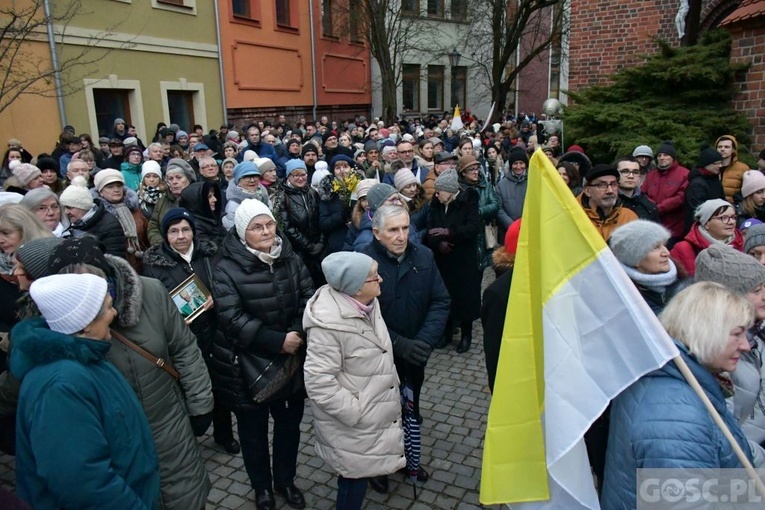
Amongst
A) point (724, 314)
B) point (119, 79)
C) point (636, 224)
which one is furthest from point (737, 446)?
point (119, 79)

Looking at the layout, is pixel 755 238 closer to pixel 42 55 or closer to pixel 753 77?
pixel 753 77

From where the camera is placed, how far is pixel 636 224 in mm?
2936

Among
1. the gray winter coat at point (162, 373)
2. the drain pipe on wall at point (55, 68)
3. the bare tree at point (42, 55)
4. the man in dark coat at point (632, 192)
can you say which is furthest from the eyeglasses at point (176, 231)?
the drain pipe on wall at point (55, 68)

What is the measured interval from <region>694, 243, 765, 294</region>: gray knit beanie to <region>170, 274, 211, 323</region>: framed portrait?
2.92 meters

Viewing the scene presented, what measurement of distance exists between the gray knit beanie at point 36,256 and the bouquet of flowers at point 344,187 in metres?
3.70

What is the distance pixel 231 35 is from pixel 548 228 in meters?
17.5

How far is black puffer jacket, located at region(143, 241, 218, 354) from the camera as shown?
3.72 meters

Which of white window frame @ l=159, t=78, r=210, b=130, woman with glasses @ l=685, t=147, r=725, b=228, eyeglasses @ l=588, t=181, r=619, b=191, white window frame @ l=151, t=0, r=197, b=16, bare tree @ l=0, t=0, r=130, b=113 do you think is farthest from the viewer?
white window frame @ l=159, t=78, r=210, b=130

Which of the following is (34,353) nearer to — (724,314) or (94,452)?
(94,452)

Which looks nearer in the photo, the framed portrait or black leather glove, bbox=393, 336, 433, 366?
black leather glove, bbox=393, 336, 433, 366

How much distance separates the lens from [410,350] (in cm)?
340

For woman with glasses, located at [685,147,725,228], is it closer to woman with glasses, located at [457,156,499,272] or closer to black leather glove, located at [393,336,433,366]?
woman with glasses, located at [457,156,499,272]

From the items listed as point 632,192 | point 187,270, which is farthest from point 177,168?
point 632,192

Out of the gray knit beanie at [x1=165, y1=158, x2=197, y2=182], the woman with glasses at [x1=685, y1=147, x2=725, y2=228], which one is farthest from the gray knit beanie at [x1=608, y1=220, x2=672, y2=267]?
the gray knit beanie at [x1=165, y1=158, x2=197, y2=182]
